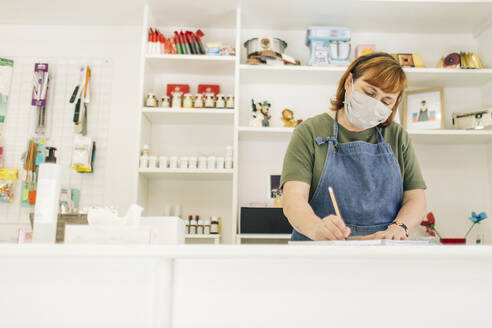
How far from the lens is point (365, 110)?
163 cm

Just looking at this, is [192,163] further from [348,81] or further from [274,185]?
[348,81]

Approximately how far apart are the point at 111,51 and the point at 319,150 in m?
2.28

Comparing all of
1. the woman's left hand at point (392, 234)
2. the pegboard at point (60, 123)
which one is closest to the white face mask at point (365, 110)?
the woman's left hand at point (392, 234)

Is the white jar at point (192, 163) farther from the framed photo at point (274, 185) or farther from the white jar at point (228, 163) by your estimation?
the framed photo at point (274, 185)

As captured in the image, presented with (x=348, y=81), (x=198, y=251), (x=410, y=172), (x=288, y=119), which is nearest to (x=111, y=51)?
(x=288, y=119)

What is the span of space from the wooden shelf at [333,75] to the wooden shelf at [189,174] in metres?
0.72

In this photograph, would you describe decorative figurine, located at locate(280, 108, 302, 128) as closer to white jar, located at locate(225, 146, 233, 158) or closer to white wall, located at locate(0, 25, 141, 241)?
white jar, located at locate(225, 146, 233, 158)

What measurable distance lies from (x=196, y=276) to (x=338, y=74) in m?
2.56

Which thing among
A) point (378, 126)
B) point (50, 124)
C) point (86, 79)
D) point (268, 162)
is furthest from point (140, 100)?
point (378, 126)

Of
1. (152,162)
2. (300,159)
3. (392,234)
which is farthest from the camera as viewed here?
(152,162)

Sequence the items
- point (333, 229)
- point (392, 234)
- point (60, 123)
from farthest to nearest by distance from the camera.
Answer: point (60, 123), point (392, 234), point (333, 229)

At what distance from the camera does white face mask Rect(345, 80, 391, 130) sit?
1.62 metres

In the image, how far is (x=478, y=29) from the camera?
131 inches

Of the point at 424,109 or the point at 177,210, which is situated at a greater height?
the point at 424,109
